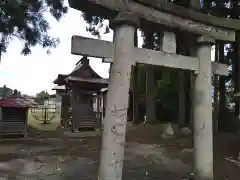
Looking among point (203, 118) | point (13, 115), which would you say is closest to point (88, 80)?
point (13, 115)

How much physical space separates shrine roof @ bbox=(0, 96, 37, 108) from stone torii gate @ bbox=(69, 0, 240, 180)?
9879 mm

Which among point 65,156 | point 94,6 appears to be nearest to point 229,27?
point 94,6

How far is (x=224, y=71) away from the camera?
689 centimetres

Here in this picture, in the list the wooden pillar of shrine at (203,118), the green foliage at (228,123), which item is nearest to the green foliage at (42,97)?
the green foliage at (228,123)

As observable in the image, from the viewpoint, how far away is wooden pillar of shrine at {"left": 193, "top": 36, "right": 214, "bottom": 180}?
243 inches

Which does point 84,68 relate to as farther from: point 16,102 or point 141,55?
point 141,55

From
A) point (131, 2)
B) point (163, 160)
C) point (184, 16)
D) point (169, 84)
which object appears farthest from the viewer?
point (169, 84)

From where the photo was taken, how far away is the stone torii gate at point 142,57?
4969 mm

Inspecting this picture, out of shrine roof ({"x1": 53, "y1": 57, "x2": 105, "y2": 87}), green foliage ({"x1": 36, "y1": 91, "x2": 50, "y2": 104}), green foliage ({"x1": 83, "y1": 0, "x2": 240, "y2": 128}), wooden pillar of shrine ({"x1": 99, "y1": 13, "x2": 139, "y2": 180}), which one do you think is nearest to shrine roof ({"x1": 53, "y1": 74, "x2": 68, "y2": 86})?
shrine roof ({"x1": 53, "y1": 57, "x2": 105, "y2": 87})

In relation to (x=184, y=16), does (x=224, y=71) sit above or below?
below

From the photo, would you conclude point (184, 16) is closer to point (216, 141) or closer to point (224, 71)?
point (224, 71)

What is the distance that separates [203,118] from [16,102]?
1055 centimetres

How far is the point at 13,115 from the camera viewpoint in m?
14.3

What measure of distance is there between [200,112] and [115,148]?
2.21 m
